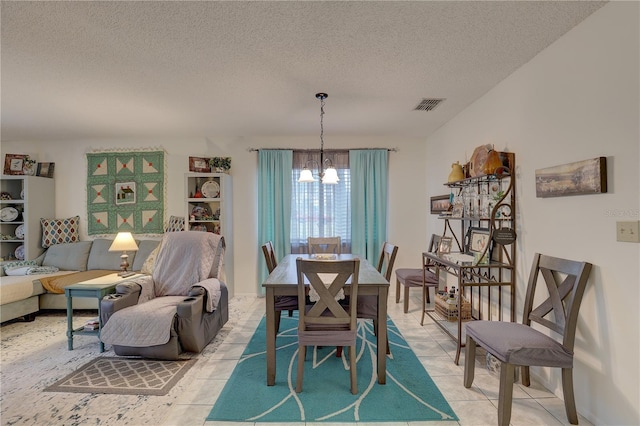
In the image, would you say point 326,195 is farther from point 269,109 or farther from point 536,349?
point 536,349

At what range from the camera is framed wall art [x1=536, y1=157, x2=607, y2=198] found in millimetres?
1714

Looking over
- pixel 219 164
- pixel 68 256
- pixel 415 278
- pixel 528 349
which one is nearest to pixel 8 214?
pixel 68 256

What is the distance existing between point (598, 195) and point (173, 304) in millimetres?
3327

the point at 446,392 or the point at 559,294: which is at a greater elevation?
the point at 559,294

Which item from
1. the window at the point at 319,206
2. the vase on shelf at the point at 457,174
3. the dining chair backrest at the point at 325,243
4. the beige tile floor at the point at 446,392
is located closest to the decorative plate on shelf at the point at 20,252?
the beige tile floor at the point at 446,392

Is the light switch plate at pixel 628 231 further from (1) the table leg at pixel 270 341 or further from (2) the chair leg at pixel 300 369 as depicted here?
(1) the table leg at pixel 270 341

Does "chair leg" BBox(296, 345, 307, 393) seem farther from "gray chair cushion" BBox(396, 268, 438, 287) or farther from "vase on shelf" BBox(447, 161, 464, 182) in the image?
"vase on shelf" BBox(447, 161, 464, 182)

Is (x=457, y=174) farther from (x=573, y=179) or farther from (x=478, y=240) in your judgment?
(x=573, y=179)

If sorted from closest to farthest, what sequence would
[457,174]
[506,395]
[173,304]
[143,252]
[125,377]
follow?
1. [506,395]
2. [125,377]
3. [173,304]
4. [457,174]
5. [143,252]

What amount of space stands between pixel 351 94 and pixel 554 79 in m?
1.61

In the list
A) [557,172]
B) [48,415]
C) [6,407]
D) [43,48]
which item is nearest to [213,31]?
→ [43,48]

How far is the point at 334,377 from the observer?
2.33 m

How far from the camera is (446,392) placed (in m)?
2.13

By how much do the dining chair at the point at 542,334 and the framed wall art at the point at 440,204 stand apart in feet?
5.59
